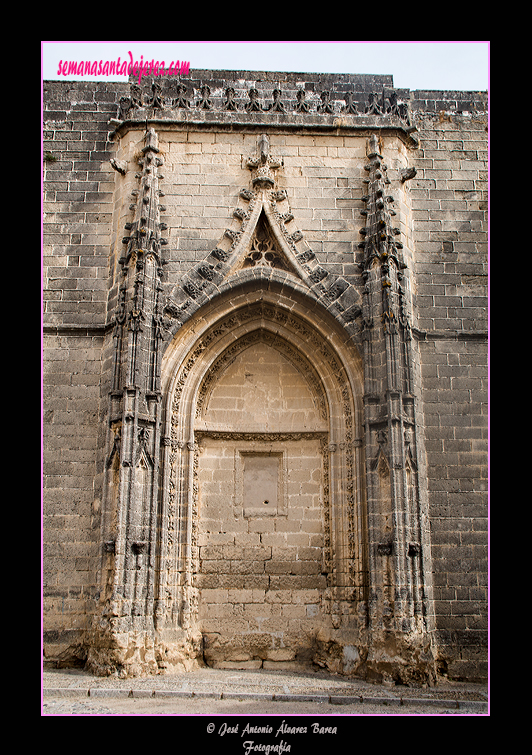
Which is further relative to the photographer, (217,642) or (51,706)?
(217,642)

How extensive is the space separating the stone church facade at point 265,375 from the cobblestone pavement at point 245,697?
0.46 m

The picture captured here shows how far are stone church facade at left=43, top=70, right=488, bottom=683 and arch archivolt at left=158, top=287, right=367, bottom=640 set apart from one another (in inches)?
1.2

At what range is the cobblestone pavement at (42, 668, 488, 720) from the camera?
6559 millimetres

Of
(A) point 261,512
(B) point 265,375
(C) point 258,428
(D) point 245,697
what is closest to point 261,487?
(A) point 261,512

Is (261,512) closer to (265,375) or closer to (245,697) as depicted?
(265,375)

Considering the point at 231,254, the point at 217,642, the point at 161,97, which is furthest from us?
the point at 161,97

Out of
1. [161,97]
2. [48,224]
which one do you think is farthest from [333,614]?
[161,97]

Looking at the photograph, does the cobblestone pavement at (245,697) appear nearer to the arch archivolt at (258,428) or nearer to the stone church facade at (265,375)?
the stone church facade at (265,375)

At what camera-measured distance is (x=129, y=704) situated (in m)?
6.83

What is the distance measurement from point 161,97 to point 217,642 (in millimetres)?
8085

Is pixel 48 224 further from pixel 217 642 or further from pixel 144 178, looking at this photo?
pixel 217 642

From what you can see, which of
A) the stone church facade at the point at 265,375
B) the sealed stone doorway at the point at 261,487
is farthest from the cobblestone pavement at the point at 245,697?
the sealed stone doorway at the point at 261,487

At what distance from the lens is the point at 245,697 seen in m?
7.08

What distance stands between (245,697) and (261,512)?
125 inches
